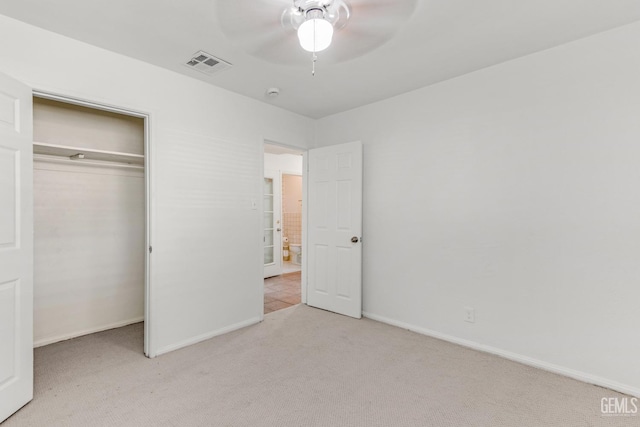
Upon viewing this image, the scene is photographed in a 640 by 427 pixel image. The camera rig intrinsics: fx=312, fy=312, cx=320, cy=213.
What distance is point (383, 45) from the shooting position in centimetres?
231

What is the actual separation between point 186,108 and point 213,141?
0.37 m

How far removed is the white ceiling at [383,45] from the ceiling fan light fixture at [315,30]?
592 millimetres

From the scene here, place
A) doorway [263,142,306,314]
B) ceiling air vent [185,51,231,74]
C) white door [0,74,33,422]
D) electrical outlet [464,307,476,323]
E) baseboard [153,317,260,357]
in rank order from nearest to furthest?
white door [0,74,33,422] → ceiling air vent [185,51,231,74] → baseboard [153,317,260,357] → electrical outlet [464,307,476,323] → doorway [263,142,306,314]

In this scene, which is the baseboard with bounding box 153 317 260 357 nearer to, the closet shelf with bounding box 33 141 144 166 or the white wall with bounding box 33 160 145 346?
the white wall with bounding box 33 160 145 346

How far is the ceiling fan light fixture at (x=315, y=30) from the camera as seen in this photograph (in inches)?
66.5

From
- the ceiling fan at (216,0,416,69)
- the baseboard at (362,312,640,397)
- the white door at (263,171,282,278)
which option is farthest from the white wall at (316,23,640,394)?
the white door at (263,171,282,278)

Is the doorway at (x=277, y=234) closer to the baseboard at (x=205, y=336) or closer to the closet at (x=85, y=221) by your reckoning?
the baseboard at (x=205, y=336)

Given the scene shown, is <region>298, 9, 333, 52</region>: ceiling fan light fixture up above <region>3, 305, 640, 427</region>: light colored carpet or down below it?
above

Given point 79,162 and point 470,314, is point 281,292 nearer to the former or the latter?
point 470,314

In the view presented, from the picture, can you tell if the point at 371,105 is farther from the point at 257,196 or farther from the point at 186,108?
the point at 186,108

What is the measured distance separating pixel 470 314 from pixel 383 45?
241 cm

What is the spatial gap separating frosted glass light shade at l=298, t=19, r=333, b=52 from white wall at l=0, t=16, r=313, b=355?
1.64 m

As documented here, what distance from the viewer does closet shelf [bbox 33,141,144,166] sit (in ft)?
8.43

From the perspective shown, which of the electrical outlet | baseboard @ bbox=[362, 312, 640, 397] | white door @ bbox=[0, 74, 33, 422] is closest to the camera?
white door @ bbox=[0, 74, 33, 422]
